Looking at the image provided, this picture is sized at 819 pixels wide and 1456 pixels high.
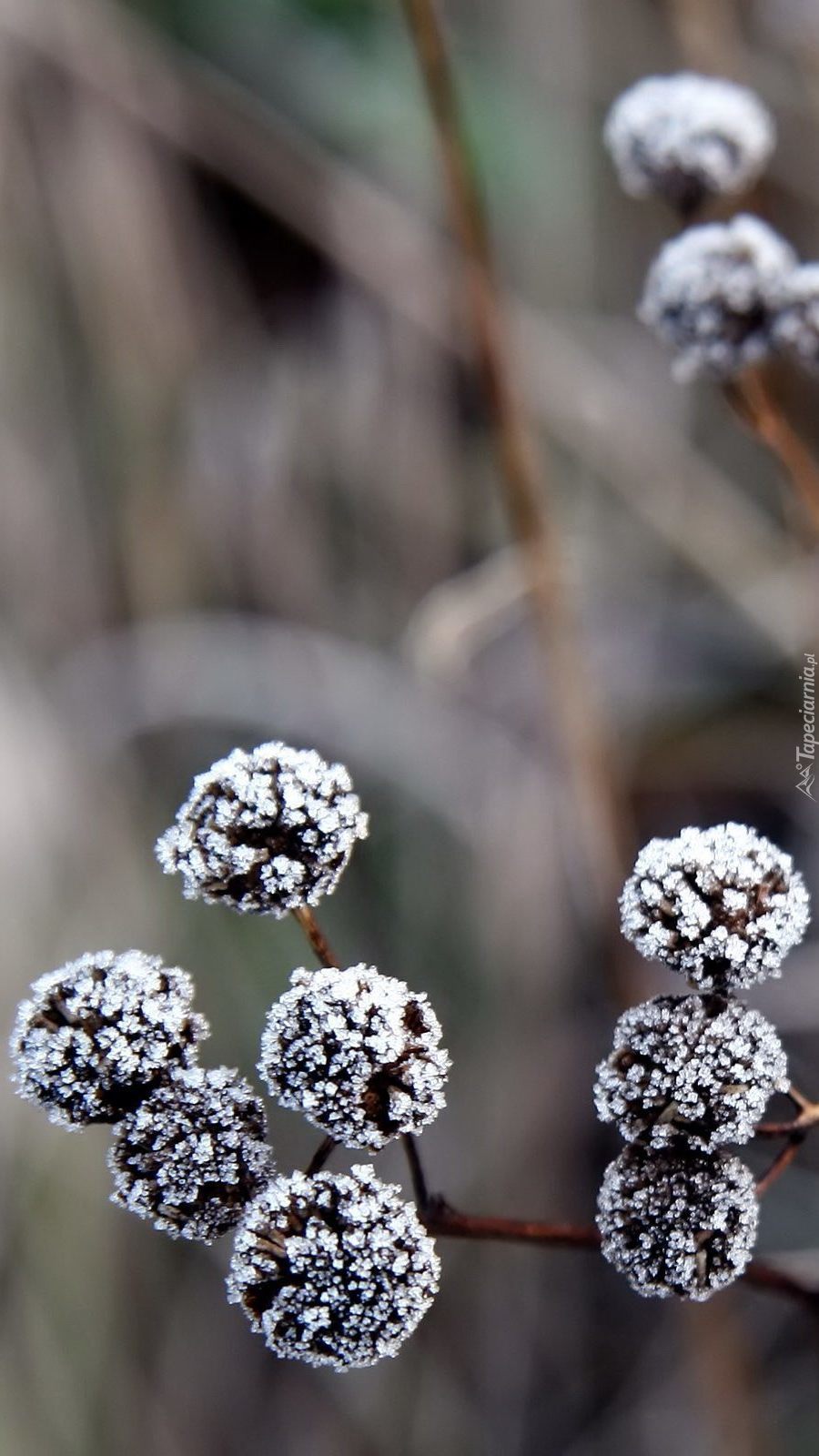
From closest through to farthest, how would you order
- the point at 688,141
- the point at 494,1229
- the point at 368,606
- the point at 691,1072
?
the point at 691,1072 → the point at 494,1229 → the point at 688,141 → the point at 368,606

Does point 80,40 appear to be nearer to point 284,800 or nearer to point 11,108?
point 11,108

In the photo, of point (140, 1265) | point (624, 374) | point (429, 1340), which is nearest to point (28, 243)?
point (624, 374)

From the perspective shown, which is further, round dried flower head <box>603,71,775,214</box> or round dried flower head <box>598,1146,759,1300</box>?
round dried flower head <box>603,71,775,214</box>

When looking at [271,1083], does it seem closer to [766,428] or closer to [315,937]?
[315,937]

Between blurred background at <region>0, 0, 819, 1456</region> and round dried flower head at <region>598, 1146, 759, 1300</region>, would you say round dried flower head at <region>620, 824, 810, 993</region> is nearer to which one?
round dried flower head at <region>598, 1146, 759, 1300</region>

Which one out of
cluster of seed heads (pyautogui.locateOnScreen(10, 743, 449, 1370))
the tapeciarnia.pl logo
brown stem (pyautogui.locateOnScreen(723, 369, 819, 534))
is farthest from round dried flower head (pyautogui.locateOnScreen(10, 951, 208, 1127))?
the tapeciarnia.pl logo

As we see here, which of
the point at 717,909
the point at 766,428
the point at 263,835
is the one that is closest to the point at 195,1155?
the point at 263,835
